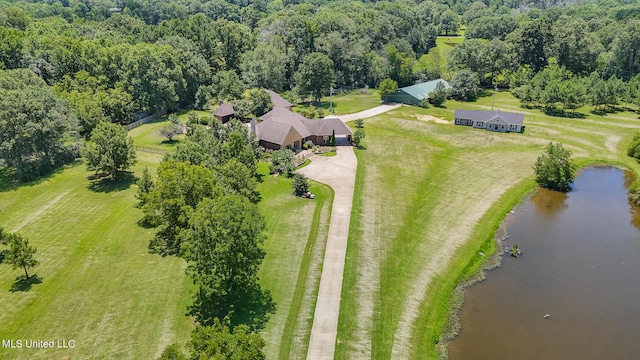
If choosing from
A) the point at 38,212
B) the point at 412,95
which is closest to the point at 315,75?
the point at 412,95

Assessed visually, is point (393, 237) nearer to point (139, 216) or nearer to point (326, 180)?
point (326, 180)

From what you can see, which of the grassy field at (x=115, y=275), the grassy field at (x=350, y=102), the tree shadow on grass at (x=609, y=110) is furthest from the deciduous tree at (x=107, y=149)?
the tree shadow on grass at (x=609, y=110)

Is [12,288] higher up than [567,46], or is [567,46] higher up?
[567,46]

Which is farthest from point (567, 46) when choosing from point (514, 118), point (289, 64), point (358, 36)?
point (289, 64)

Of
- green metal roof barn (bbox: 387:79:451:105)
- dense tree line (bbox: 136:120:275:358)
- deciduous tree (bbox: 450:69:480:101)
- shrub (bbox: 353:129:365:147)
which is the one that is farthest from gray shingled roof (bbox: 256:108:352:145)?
deciduous tree (bbox: 450:69:480:101)

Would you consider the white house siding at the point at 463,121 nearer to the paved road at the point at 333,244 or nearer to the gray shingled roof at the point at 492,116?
the gray shingled roof at the point at 492,116

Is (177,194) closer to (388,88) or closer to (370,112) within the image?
(370,112)
